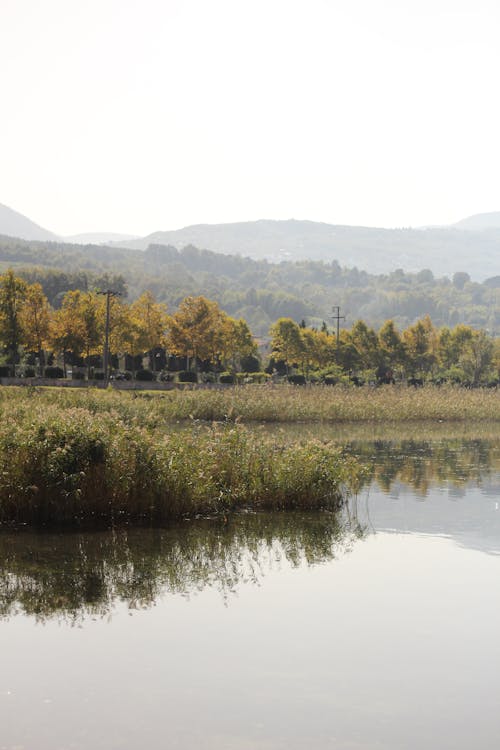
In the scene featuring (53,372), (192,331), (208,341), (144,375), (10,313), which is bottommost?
(144,375)

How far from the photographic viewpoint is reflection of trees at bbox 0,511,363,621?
1266 cm

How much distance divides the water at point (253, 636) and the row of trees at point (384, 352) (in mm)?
76604

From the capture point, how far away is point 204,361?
97188 mm

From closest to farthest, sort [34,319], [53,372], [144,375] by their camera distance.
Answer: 1. [53,372]
2. [34,319]
3. [144,375]

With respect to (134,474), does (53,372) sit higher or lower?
higher

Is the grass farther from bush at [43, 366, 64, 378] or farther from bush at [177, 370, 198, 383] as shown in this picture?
bush at [177, 370, 198, 383]

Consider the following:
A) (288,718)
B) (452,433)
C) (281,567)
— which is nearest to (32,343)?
(452,433)

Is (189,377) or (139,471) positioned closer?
(139,471)

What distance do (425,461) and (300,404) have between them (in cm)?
1725

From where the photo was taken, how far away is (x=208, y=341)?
87.9m

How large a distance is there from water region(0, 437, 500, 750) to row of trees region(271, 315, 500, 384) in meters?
76.6

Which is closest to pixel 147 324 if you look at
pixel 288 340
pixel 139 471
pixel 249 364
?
pixel 288 340

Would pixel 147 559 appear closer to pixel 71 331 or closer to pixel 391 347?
pixel 71 331

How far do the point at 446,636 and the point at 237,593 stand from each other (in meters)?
3.18
